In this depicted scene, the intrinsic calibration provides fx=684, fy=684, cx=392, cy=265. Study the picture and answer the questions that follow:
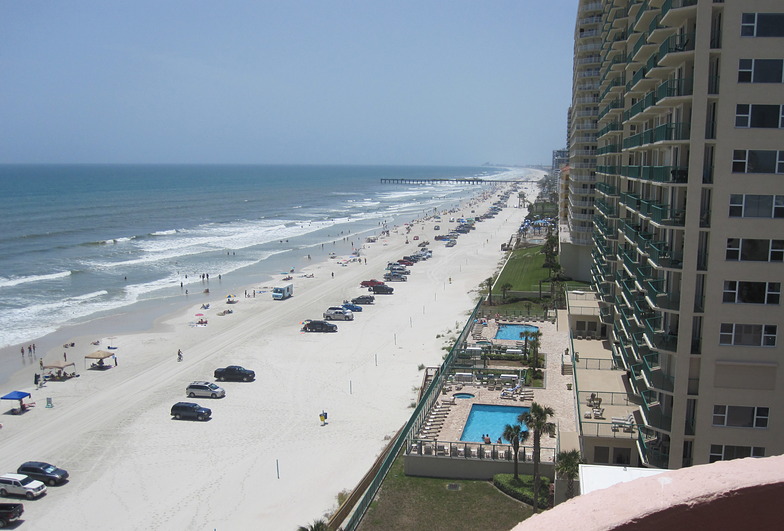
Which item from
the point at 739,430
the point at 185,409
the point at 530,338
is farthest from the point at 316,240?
the point at 739,430

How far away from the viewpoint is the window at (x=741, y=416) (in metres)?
19.4

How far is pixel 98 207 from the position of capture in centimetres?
15838

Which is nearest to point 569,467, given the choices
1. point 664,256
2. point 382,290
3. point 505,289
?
point 664,256

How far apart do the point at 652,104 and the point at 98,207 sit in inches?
6146

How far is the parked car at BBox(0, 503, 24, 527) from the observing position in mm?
24719

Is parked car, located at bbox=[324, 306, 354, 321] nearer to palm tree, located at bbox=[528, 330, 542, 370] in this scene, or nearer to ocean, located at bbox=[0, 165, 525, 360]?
ocean, located at bbox=[0, 165, 525, 360]

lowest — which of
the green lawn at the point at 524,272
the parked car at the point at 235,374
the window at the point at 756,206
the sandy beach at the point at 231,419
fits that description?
the sandy beach at the point at 231,419

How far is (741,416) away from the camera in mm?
19438

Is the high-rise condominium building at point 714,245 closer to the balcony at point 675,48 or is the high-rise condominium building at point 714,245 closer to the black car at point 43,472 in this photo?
the balcony at point 675,48

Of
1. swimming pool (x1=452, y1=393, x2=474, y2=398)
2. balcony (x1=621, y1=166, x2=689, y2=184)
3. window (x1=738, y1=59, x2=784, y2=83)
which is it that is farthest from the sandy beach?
window (x1=738, y1=59, x2=784, y2=83)

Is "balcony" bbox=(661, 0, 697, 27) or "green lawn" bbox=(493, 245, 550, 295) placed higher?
"balcony" bbox=(661, 0, 697, 27)

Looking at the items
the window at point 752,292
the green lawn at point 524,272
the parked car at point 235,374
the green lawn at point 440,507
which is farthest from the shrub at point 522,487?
the green lawn at point 524,272

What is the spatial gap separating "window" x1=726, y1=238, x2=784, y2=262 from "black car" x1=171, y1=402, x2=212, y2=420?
2587 cm

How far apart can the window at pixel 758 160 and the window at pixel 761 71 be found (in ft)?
5.99
